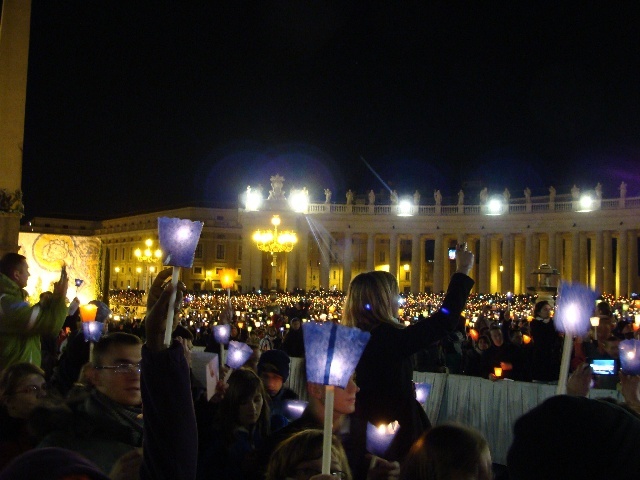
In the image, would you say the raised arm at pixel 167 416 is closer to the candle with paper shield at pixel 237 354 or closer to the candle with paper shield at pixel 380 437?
the candle with paper shield at pixel 380 437

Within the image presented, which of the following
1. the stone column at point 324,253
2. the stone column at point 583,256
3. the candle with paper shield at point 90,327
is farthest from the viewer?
the stone column at point 324,253

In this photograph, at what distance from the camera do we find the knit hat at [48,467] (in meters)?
1.70

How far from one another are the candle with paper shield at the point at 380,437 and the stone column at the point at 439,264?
2242 inches

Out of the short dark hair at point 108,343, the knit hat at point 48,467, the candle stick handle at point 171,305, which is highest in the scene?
the candle stick handle at point 171,305

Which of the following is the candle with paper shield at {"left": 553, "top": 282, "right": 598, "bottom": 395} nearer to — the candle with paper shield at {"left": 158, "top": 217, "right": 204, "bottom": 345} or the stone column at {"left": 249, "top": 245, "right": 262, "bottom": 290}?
the candle with paper shield at {"left": 158, "top": 217, "right": 204, "bottom": 345}

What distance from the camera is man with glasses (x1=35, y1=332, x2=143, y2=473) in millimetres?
3049

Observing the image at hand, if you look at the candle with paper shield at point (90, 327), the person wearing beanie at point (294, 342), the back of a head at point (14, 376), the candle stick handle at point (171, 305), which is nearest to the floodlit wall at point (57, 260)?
the person wearing beanie at point (294, 342)

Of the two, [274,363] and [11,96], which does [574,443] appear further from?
[11,96]

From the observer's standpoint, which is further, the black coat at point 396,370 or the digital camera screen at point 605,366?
the digital camera screen at point 605,366

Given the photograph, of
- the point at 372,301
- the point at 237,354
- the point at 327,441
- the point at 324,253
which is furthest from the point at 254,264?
the point at 327,441

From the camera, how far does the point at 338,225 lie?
64.2 meters

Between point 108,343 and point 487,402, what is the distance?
23.3 feet

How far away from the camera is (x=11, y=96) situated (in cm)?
1267

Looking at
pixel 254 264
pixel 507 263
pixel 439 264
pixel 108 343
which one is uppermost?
pixel 507 263
